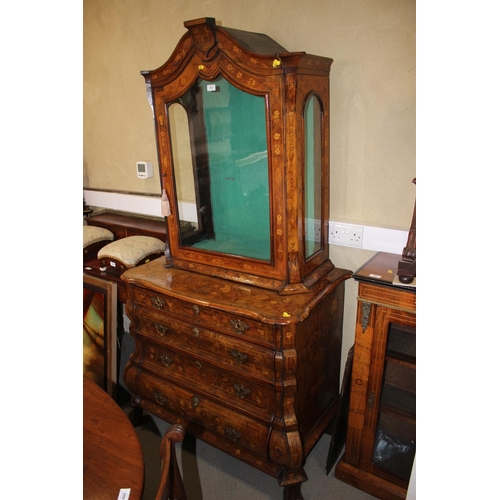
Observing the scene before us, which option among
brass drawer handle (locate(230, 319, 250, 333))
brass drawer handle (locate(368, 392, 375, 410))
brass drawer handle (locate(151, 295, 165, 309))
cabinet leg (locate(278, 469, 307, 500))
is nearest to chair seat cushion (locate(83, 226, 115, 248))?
brass drawer handle (locate(151, 295, 165, 309))

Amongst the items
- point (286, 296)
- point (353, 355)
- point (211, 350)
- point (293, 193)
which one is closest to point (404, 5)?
point (293, 193)

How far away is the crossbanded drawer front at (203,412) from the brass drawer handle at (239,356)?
0.29 meters

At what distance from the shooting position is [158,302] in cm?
204

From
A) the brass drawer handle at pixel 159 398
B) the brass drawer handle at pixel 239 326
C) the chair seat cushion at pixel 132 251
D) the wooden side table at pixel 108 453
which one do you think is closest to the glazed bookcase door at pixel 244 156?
the brass drawer handle at pixel 239 326

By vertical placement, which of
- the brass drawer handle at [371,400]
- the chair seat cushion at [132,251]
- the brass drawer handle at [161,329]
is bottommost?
the brass drawer handle at [371,400]

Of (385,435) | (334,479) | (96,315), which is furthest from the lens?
(96,315)

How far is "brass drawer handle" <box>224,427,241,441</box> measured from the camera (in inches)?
76.5

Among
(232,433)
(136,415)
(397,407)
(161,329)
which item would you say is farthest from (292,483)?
(136,415)

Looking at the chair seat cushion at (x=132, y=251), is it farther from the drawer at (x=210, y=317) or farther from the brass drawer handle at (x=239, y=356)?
the brass drawer handle at (x=239, y=356)

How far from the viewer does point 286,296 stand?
1809 mm

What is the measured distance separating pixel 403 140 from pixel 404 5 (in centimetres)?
54

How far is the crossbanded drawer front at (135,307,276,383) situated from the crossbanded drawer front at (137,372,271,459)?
25 cm

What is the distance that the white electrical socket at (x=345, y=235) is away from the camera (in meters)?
2.06
